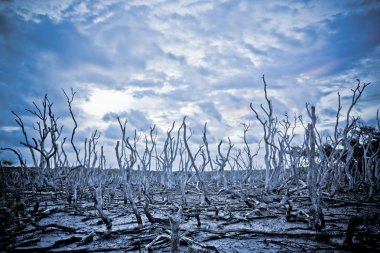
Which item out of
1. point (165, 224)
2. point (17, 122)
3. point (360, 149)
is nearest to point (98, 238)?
point (165, 224)

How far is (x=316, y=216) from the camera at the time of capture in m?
4.33

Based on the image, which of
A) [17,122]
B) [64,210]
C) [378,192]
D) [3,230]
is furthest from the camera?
[378,192]

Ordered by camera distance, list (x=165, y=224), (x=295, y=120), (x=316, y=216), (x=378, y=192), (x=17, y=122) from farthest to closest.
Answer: (x=295, y=120)
(x=378, y=192)
(x=17, y=122)
(x=165, y=224)
(x=316, y=216)

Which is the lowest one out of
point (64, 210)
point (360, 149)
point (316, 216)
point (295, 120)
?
point (64, 210)

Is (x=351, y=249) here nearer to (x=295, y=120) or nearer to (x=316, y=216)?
(x=316, y=216)

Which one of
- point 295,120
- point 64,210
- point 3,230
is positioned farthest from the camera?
point 295,120

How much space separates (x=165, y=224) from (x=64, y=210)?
447cm

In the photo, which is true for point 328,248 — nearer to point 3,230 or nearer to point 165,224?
point 165,224

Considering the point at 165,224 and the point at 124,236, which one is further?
the point at 165,224

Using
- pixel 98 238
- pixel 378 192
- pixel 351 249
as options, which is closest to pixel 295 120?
pixel 378 192

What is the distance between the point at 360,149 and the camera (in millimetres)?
17172

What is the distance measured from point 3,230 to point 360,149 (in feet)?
67.7

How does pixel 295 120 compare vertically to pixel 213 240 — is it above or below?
above

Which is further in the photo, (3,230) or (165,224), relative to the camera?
(165,224)
